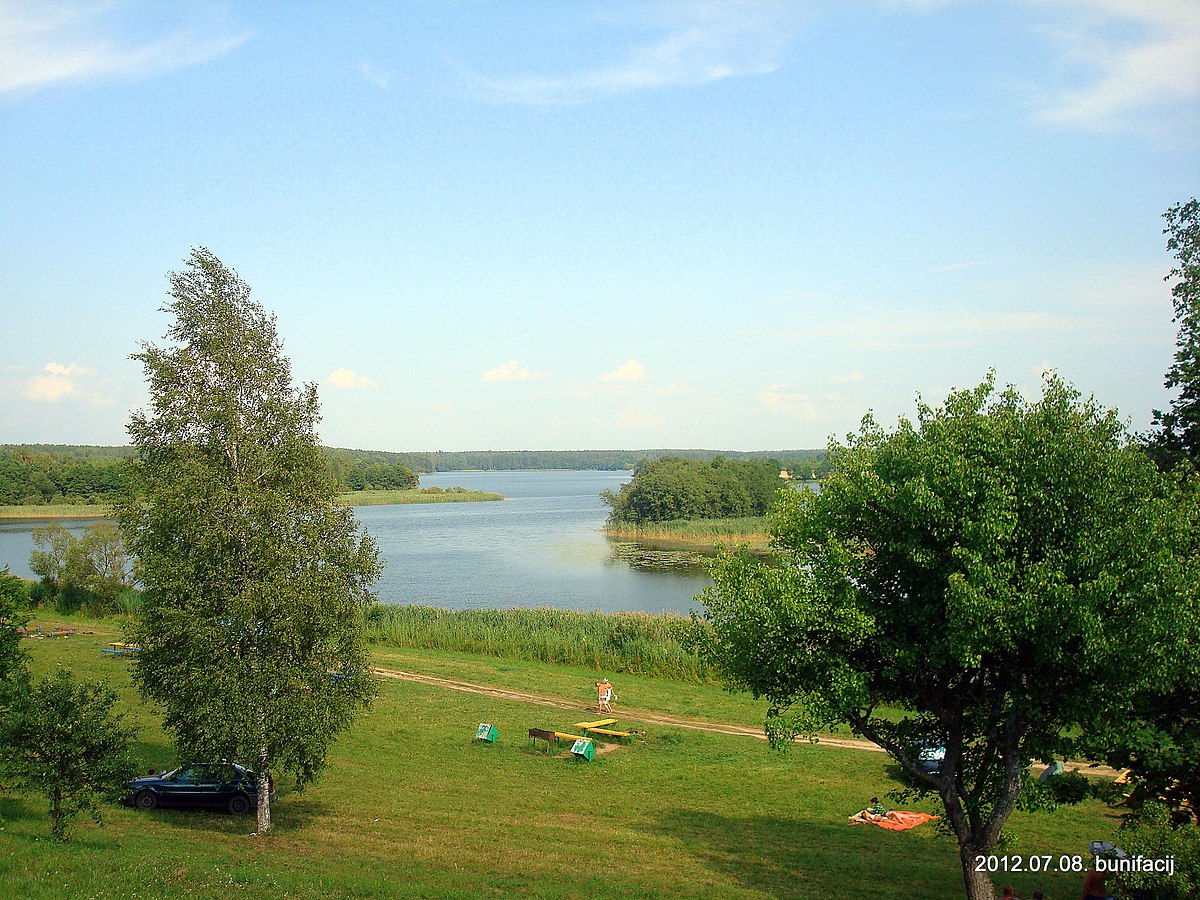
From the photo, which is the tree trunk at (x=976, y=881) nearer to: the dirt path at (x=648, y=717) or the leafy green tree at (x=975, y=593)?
Result: the leafy green tree at (x=975, y=593)

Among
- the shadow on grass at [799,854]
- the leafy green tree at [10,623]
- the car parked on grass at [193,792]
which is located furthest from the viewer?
the leafy green tree at [10,623]

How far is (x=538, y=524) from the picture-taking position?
123 meters

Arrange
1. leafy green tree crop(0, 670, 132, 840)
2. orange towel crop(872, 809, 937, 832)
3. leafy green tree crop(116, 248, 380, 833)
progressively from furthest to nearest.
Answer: orange towel crop(872, 809, 937, 832), leafy green tree crop(116, 248, 380, 833), leafy green tree crop(0, 670, 132, 840)

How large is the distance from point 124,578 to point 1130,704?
5351 centimetres

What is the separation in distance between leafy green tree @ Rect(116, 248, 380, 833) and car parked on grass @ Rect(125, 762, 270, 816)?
1.65m

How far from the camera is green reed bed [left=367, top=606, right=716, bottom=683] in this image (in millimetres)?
36375

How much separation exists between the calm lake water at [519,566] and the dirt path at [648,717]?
9228 millimetres

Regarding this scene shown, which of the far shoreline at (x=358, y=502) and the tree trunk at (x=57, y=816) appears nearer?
the tree trunk at (x=57, y=816)

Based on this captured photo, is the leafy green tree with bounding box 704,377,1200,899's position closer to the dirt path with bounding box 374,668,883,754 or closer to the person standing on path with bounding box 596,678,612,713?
the dirt path with bounding box 374,668,883,754

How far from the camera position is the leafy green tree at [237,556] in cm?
1571

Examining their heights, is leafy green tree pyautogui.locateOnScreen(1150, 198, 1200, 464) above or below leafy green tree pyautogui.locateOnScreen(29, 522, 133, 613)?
above

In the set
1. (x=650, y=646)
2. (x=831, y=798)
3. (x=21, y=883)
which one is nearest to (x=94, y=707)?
(x=21, y=883)

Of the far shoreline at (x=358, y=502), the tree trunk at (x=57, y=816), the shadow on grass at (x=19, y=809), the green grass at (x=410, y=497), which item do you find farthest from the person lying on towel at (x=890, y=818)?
the green grass at (x=410, y=497)

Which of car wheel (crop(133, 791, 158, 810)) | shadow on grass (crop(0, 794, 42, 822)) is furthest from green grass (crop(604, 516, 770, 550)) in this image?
shadow on grass (crop(0, 794, 42, 822))
